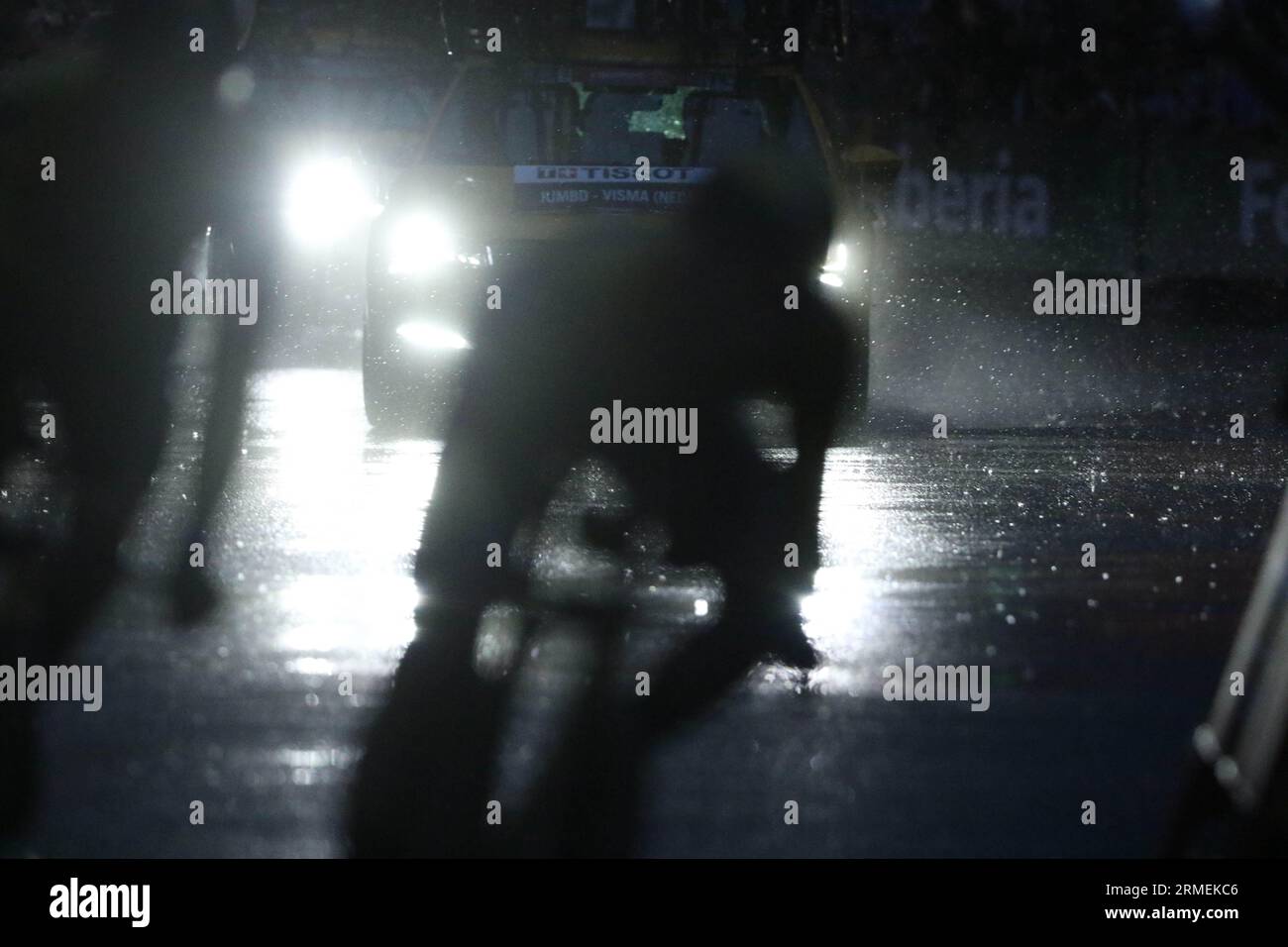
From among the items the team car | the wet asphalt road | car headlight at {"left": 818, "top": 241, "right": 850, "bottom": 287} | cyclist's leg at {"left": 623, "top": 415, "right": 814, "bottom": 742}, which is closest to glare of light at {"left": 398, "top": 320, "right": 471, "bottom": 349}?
the team car

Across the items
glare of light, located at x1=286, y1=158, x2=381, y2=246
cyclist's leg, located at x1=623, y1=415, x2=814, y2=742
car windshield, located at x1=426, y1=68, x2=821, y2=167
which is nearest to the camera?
cyclist's leg, located at x1=623, y1=415, x2=814, y2=742

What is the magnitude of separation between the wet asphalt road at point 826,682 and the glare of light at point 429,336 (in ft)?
3.49

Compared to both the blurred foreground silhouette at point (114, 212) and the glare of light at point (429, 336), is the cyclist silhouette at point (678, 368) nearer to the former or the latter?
the glare of light at point (429, 336)

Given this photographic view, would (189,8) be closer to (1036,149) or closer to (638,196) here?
(638,196)

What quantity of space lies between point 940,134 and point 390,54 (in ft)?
19.6

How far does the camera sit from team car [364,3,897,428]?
1157 cm

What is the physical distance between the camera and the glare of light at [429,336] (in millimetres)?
11703

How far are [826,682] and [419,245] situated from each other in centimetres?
613

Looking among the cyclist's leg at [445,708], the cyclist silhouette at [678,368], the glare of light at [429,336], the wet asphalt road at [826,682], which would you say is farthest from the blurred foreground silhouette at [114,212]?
the glare of light at [429,336]

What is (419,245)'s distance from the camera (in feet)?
39.1

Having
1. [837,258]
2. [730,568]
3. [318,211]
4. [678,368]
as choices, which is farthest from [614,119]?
[318,211]

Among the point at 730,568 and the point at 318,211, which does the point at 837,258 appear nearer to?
the point at 730,568

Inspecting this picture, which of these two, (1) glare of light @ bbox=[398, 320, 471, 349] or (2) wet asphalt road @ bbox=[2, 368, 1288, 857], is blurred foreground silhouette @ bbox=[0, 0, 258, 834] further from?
(1) glare of light @ bbox=[398, 320, 471, 349]

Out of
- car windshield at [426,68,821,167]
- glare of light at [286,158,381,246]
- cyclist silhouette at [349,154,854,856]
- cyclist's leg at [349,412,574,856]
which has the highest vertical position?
glare of light at [286,158,381,246]
